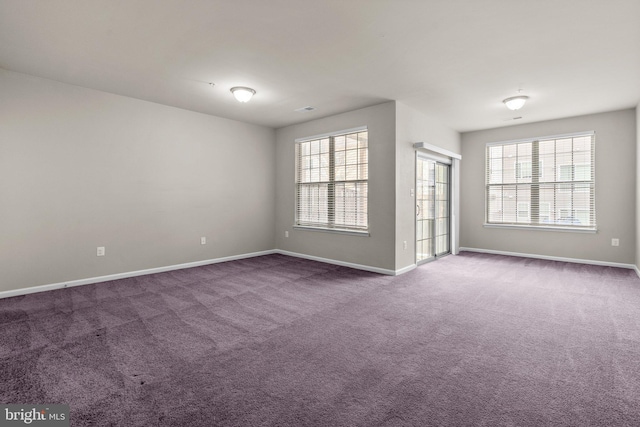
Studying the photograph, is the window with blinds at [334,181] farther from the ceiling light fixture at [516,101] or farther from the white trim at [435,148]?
the ceiling light fixture at [516,101]

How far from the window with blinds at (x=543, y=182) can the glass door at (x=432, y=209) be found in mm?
943

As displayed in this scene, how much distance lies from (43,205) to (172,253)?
5.75 ft

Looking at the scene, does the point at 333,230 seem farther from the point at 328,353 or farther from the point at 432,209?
the point at 328,353

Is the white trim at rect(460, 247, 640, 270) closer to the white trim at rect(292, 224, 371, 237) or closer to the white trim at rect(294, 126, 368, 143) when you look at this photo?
the white trim at rect(292, 224, 371, 237)

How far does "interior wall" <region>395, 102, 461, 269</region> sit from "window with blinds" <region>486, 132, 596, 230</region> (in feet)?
6.87

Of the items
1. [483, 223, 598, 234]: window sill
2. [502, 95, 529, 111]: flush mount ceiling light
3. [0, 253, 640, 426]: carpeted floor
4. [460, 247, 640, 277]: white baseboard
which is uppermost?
[502, 95, 529, 111]: flush mount ceiling light

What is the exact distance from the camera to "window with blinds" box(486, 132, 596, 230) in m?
5.48

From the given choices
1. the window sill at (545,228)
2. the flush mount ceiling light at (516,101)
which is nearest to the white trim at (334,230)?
the flush mount ceiling light at (516,101)

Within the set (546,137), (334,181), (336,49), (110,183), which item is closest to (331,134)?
(334,181)

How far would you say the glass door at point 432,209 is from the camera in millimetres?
5531

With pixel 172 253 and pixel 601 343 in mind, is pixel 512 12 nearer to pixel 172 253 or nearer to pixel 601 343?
pixel 601 343

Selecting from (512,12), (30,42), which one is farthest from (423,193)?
(30,42)

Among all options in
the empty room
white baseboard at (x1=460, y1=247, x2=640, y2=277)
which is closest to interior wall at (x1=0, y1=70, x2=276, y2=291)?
the empty room

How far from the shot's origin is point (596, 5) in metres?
2.35
